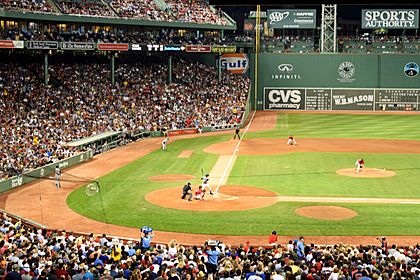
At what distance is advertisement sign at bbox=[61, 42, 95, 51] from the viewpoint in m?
53.2

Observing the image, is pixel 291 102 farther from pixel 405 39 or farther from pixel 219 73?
pixel 405 39

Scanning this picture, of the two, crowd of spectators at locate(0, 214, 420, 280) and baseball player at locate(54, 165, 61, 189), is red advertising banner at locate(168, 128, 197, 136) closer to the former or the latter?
baseball player at locate(54, 165, 61, 189)

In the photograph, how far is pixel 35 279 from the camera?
468 inches

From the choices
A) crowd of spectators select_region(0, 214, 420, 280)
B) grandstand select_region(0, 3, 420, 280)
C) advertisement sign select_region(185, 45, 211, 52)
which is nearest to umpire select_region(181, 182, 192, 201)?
grandstand select_region(0, 3, 420, 280)

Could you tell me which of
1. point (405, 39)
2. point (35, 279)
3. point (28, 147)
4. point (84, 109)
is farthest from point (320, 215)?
point (405, 39)

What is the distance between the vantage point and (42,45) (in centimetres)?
5088

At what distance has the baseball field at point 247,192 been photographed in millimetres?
24828

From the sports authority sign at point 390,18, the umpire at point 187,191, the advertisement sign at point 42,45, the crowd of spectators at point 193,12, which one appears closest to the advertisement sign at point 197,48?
the crowd of spectators at point 193,12

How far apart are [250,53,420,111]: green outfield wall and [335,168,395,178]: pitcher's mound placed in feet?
122

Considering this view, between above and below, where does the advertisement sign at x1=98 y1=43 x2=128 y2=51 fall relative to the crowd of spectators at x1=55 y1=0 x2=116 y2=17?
below

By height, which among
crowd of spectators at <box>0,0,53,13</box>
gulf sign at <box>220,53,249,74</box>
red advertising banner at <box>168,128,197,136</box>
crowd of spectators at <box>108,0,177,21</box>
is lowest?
red advertising banner at <box>168,128,197,136</box>

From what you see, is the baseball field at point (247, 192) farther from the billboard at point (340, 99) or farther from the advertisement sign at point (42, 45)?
the billboard at point (340, 99)

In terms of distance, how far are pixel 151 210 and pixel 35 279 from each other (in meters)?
15.9

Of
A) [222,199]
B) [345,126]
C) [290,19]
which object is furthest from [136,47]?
[222,199]
